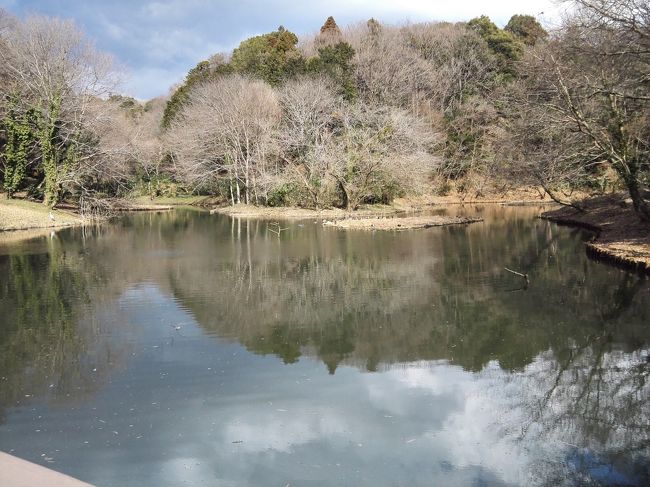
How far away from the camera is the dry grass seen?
30.0m

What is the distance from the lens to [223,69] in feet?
177

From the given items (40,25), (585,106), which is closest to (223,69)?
(40,25)

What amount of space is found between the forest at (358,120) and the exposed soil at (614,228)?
0.93 meters

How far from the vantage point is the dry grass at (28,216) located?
3000 cm

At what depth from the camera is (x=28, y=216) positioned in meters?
31.2

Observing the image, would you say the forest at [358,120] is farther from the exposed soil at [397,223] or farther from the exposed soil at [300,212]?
the exposed soil at [397,223]

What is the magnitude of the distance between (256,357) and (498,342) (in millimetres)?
3953

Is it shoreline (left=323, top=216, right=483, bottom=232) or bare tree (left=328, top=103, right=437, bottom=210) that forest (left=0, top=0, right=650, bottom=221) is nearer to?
bare tree (left=328, top=103, right=437, bottom=210)

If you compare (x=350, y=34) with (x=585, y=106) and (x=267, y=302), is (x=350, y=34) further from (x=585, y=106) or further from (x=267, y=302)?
(x=267, y=302)

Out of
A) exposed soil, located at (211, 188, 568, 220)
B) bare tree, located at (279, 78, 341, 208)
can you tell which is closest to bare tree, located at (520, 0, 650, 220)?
exposed soil, located at (211, 188, 568, 220)

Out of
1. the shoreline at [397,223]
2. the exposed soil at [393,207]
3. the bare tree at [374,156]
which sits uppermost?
the bare tree at [374,156]

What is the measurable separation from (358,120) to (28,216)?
813 inches

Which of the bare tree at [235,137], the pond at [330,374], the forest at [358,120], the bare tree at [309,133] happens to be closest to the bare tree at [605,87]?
the forest at [358,120]

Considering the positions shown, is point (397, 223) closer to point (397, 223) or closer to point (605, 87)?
point (397, 223)
